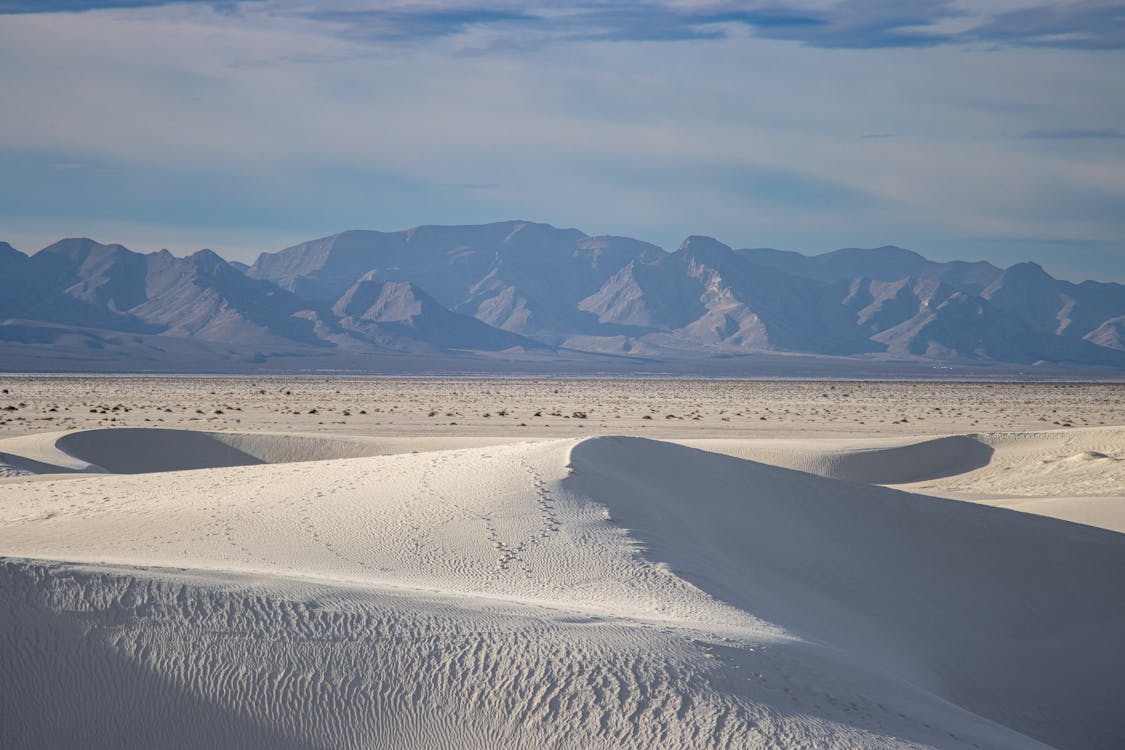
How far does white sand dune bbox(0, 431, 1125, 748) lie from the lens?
18.3 feet

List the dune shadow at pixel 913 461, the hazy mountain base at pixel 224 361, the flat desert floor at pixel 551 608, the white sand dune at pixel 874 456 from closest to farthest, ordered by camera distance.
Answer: the flat desert floor at pixel 551 608
the white sand dune at pixel 874 456
the dune shadow at pixel 913 461
the hazy mountain base at pixel 224 361

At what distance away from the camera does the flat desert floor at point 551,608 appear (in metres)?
5.56

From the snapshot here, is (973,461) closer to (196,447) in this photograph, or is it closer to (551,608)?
(196,447)

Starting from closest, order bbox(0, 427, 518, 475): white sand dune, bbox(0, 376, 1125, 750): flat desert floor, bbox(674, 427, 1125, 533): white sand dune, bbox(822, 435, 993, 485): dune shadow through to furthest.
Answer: bbox(0, 376, 1125, 750): flat desert floor
bbox(674, 427, 1125, 533): white sand dune
bbox(822, 435, 993, 485): dune shadow
bbox(0, 427, 518, 475): white sand dune

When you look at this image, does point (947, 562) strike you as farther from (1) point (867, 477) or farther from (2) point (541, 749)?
(1) point (867, 477)

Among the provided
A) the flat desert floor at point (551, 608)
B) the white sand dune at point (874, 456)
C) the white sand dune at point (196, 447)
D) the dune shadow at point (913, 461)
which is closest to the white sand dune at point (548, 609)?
the flat desert floor at point (551, 608)

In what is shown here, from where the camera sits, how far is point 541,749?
17.5ft

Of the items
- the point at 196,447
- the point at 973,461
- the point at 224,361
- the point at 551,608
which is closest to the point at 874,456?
the point at 973,461

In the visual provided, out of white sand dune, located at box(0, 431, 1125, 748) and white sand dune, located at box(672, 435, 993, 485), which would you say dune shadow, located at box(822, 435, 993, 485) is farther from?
white sand dune, located at box(0, 431, 1125, 748)

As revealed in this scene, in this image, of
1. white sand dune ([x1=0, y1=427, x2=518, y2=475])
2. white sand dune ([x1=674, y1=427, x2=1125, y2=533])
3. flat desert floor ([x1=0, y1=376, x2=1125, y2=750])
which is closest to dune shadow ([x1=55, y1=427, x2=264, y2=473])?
white sand dune ([x1=0, y1=427, x2=518, y2=475])

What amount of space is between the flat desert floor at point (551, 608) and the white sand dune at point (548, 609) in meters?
0.02

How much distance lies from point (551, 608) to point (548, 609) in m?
0.07

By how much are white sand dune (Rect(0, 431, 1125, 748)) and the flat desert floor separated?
0.02 metres

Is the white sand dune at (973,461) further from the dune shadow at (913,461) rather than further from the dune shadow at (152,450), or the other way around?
the dune shadow at (152,450)
